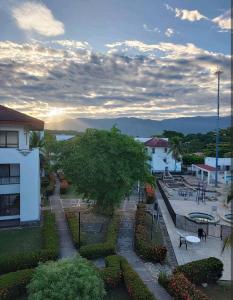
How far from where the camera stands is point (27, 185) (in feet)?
88.8

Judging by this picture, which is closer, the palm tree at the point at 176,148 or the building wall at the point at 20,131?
the building wall at the point at 20,131

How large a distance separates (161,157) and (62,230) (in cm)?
3782

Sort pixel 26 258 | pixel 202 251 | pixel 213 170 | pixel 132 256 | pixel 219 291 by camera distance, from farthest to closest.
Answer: pixel 213 170
pixel 202 251
pixel 132 256
pixel 26 258
pixel 219 291

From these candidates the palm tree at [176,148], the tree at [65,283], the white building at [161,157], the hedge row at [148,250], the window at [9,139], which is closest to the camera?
the tree at [65,283]

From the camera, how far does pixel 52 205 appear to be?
114ft

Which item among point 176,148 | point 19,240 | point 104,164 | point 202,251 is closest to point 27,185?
point 19,240

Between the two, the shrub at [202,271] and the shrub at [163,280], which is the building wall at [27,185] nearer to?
the shrub at [163,280]

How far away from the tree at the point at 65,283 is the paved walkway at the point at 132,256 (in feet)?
15.2

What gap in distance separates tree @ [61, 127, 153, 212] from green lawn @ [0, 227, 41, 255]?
5.72m

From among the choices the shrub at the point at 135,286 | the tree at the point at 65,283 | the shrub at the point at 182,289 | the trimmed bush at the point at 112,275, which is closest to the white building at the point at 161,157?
the trimmed bush at the point at 112,275

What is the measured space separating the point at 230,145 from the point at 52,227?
15909 mm

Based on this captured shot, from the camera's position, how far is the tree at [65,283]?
39.8 ft

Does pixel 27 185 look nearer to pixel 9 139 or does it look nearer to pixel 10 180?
pixel 10 180

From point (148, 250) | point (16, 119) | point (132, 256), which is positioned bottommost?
point (132, 256)
